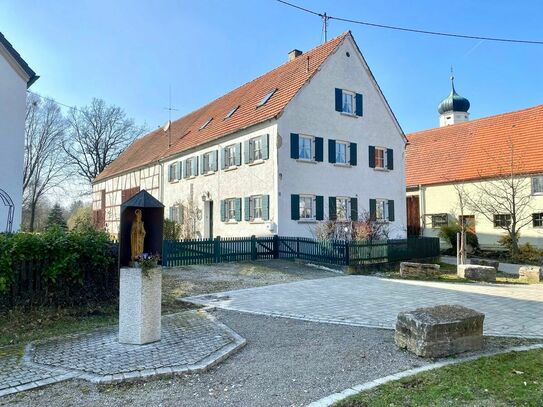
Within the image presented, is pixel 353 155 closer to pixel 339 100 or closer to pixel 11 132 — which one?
pixel 339 100

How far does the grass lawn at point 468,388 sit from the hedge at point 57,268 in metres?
6.01

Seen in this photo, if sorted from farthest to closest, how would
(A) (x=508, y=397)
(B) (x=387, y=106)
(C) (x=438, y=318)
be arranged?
(B) (x=387, y=106) → (C) (x=438, y=318) → (A) (x=508, y=397)

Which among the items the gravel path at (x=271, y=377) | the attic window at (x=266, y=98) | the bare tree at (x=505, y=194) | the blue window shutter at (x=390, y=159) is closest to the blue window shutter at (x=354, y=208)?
the blue window shutter at (x=390, y=159)

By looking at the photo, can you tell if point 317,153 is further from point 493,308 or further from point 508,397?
point 508,397

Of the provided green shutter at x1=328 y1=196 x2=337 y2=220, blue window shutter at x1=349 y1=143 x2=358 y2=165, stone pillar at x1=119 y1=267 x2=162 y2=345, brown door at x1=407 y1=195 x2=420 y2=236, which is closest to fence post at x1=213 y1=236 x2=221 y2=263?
green shutter at x1=328 y1=196 x2=337 y2=220

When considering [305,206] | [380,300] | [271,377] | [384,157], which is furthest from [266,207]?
[271,377]

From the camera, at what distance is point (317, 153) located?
20953 millimetres

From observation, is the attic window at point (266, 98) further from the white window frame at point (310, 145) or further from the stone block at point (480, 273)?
the stone block at point (480, 273)

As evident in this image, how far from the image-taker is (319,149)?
21062 millimetres

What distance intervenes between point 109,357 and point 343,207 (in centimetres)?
1729

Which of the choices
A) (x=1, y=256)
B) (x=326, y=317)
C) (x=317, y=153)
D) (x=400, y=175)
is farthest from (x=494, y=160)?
(x=1, y=256)

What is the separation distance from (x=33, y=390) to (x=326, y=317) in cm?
487

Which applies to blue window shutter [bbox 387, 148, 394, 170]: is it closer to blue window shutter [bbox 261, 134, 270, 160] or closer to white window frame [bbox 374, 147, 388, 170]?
white window frame [bbox 374, 147, 388, 170]

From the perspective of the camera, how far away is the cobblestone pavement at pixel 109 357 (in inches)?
192
